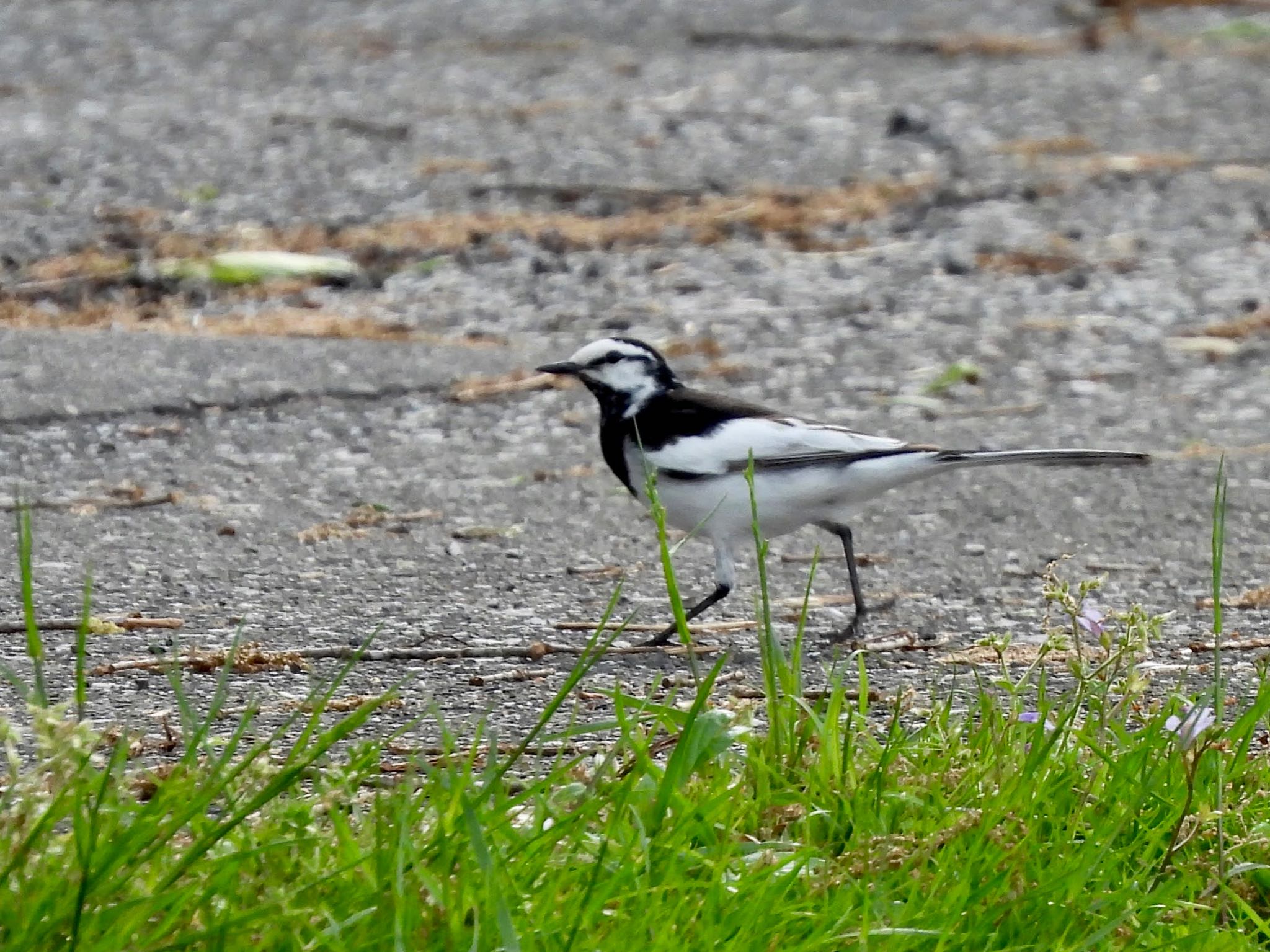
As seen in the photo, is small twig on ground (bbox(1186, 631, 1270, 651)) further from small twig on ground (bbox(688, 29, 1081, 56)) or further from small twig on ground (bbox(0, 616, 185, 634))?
small twig on ground (bbox(688, 29, 1081, 56))

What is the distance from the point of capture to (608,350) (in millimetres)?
5566

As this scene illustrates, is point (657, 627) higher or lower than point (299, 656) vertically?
lower

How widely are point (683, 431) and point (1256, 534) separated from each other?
1608 mm

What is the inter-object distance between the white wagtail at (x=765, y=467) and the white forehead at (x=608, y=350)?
38 cm

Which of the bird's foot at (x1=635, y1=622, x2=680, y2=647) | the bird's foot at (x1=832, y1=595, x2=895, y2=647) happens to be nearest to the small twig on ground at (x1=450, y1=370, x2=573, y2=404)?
the bird's foot at (x1=832, y1=595, x2=895, y2=647)

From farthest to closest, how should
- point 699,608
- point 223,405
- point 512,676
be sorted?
point 223,405 < point 699,608 < point 512,676

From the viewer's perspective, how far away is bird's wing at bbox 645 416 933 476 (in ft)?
16.3

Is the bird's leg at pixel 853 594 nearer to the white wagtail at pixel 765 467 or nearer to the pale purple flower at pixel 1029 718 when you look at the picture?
the white wagtail at pixel 765 467

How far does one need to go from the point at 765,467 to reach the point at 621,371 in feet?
2.34

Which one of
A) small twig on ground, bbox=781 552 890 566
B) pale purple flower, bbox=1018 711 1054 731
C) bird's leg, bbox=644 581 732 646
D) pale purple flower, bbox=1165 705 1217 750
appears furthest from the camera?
small twig on ground, bbox=781 552 890 566

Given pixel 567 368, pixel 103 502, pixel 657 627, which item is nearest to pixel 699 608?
pixel 657 627

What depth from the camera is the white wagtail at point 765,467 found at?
4930 millimetres

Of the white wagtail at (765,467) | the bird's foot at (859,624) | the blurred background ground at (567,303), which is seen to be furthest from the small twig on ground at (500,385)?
the bird's foot at (859,624)

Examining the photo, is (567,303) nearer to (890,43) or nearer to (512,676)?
(512,676)
